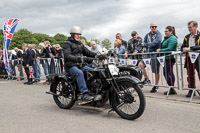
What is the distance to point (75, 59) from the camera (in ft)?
15.8

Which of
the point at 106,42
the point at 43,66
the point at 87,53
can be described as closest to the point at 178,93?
the point at 87,53

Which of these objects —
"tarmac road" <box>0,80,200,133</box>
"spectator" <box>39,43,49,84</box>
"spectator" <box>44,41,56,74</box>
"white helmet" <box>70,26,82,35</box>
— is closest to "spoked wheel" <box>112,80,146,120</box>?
"tarmac road" <box>0,80,200,133</box>

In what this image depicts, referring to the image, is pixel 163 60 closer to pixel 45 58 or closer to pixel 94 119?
pixel 94 119

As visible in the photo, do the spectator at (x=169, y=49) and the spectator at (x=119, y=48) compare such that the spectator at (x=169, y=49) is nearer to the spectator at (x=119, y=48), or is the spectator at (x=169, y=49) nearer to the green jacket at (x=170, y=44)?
the green jacket at (x=170, y=44)

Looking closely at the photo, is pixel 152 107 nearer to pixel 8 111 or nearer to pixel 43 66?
pixel 8 111

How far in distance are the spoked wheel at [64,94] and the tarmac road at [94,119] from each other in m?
0.16

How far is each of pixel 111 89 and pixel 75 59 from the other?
1059 mm

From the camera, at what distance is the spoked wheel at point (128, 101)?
4.09 m

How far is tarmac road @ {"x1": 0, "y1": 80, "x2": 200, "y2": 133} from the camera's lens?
3840 millimetres

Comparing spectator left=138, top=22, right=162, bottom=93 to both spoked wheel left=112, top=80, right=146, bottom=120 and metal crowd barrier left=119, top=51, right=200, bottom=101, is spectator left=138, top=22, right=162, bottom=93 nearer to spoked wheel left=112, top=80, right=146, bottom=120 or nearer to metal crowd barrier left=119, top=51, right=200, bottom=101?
metal crowd barrier left=119, top=51, right=200, bottom=101

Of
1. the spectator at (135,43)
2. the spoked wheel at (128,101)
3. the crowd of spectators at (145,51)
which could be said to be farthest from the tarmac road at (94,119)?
the spectator at (135,43)

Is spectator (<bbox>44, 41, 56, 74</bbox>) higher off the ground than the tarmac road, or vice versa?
spectator (<bbox>44, 41, 56, 74</bbox>)

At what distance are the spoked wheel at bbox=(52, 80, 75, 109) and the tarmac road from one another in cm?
16

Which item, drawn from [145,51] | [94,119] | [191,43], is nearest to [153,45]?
[145,51]
